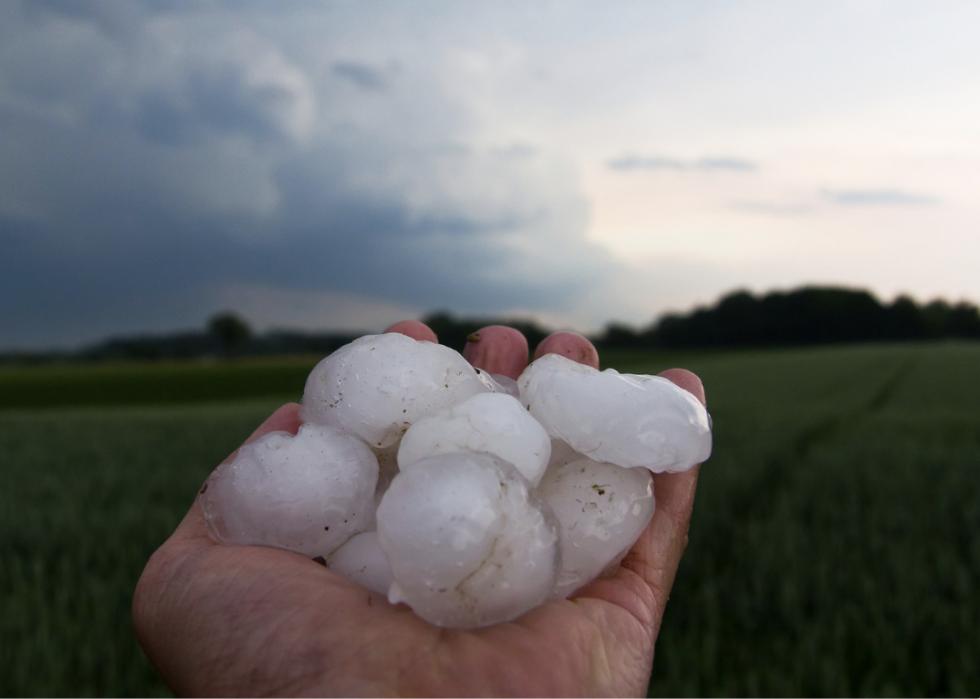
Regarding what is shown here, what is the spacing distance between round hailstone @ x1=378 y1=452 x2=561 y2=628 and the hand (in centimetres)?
6

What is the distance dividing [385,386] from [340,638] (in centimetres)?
56

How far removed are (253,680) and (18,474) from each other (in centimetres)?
592

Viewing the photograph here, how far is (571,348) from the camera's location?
1.95 m

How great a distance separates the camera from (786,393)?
15352 millimetres

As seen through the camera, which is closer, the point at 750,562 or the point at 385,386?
the point at 385,386

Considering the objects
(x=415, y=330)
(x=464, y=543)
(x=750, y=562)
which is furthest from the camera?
(x=750, y=562)

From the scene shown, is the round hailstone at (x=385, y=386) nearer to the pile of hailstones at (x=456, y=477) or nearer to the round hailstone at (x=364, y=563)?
the pile of hailstones at (x=456, y=477)

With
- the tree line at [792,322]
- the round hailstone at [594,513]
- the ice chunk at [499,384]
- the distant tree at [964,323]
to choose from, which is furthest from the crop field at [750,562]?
the distant tree at [964,323]

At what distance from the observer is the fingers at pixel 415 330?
1.86 m

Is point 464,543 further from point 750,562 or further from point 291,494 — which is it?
point 750,562

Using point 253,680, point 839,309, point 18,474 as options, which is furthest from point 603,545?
point 839,309

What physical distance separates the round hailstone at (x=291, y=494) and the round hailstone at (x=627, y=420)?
0.46 m

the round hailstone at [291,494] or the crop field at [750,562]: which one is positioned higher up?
the round hailstone at [291,494]

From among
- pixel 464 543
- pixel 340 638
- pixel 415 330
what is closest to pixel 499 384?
pixel 415 330
